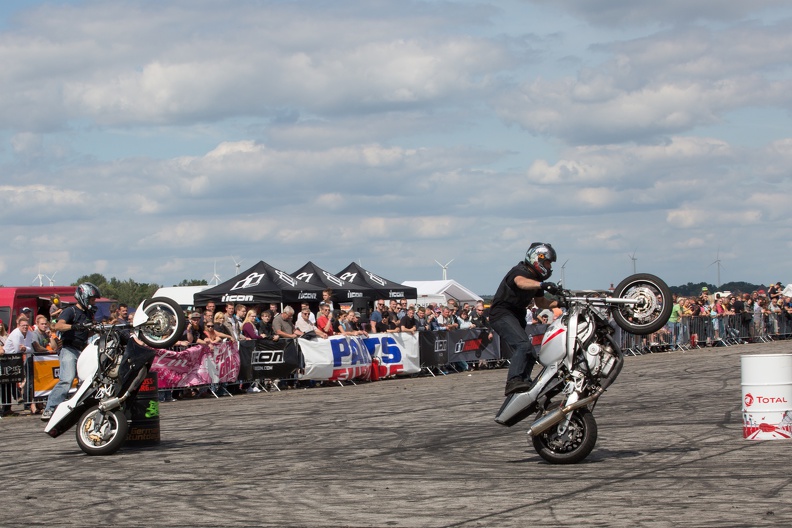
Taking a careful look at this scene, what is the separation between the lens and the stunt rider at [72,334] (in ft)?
42.4

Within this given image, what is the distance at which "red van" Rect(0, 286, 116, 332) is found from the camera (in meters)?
33.1

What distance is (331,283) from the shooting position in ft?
109

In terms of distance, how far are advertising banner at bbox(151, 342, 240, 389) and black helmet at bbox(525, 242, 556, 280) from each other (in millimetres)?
10676

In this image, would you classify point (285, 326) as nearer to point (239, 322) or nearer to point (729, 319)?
point (239, 322)

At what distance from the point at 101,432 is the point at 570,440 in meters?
5.12

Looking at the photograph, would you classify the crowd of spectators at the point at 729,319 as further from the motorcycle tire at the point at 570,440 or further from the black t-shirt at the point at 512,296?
the motorcycle tire at the point at 570,440

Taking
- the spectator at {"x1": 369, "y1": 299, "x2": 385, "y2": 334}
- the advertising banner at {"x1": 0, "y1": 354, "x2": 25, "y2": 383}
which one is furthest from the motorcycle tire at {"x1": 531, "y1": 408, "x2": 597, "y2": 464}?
the spectator at {"x1": 369, "y1": 299, "x2": 385, "y2": 334}

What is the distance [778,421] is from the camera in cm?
1097

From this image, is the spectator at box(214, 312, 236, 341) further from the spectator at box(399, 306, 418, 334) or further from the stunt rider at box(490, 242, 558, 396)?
the stunt rider at box(490, 242, 558, 396)

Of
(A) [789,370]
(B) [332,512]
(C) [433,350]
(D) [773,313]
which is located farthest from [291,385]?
(D) [773,313]

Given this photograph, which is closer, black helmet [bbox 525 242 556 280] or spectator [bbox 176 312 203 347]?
black helmet [bbox 525 242 556 280]

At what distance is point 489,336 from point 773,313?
1557 centimetres

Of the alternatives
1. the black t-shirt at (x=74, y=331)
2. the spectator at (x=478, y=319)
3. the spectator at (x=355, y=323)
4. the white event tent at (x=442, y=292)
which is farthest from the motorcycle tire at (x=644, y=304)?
the white event tent at (x=442, y=292)

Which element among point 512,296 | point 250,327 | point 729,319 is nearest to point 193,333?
point 250,327
